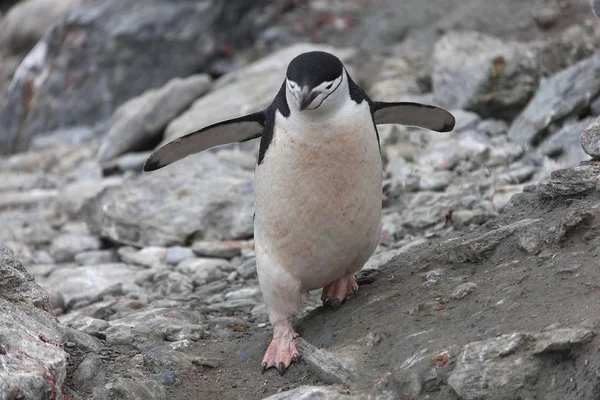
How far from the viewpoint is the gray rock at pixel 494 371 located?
3.08 metres

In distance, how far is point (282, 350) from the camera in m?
4.00

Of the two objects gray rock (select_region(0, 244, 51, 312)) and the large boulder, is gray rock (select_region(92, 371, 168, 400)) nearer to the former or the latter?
the large boulder

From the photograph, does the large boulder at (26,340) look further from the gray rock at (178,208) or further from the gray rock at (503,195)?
the gray rock at (503,195)

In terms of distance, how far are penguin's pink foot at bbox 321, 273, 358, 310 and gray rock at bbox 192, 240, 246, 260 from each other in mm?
1805

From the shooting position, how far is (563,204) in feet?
13.5

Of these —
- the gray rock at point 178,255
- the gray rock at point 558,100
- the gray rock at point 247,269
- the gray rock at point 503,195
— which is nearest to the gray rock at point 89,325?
the gray rock at point 247,269

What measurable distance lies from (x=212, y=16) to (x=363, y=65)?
2583mm

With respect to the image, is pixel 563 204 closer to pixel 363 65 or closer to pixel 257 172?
pixel 257 172

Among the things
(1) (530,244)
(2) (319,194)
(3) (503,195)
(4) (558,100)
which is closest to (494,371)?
(1) (530,244)

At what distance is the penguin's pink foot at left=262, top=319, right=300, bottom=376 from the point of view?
13.0 ft

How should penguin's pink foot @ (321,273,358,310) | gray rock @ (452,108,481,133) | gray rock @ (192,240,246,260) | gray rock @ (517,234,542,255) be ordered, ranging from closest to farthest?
gray rock @ (517,234,542,255)
penguin's pink foot @ (321,273,358,310)
gray rock @ (192,240,246,260)
gray rock @ (452,108,481,133)

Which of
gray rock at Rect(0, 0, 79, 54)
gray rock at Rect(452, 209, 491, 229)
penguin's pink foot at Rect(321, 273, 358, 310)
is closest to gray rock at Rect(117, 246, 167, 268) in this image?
gray rock at Rect(452, 209, 491, 229)

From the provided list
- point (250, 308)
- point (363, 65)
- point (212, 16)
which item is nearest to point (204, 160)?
point (250, 308)

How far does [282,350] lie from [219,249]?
7.38 ft
